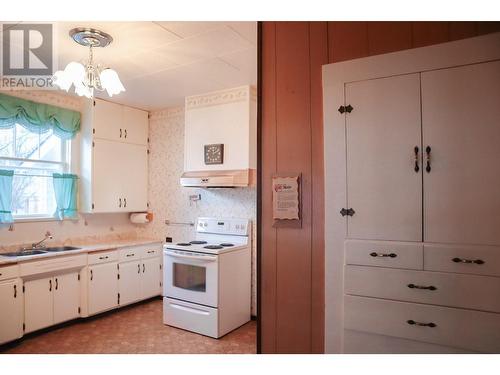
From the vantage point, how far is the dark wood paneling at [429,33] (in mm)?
1399

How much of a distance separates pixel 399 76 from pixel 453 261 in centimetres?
82

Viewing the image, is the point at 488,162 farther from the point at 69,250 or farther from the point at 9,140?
the point at 9,140

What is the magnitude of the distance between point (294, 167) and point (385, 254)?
0.59m

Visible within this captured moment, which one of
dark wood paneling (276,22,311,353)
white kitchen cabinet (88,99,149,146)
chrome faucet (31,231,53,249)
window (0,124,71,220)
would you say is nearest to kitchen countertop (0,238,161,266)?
chrome faucet (31,231,53,249)

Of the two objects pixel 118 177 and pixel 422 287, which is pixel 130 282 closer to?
pixel 118 177

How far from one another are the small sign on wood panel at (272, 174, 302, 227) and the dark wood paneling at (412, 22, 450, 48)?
79 centimetres

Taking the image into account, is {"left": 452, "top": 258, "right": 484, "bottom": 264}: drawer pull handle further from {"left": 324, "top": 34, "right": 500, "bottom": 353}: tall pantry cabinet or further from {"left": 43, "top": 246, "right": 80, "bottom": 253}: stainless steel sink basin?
{"left": 43, "top": 246, "right": 80, "bottom": 253}: stainless steel sink basin

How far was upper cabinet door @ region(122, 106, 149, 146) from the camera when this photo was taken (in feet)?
14.0

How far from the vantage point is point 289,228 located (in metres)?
1.69

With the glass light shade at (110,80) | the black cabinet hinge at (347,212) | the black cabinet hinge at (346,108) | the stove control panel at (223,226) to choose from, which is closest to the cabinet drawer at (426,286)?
the black cabinet hinge at (347,212)

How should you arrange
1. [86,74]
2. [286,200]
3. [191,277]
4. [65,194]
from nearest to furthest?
[286,200] < [86,74] < [191,277] < [65,194]

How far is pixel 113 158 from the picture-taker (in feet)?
13.5

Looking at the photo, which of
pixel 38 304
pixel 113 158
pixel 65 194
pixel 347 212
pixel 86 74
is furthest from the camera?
pixel 113 158

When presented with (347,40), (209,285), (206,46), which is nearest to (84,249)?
(209,285)
